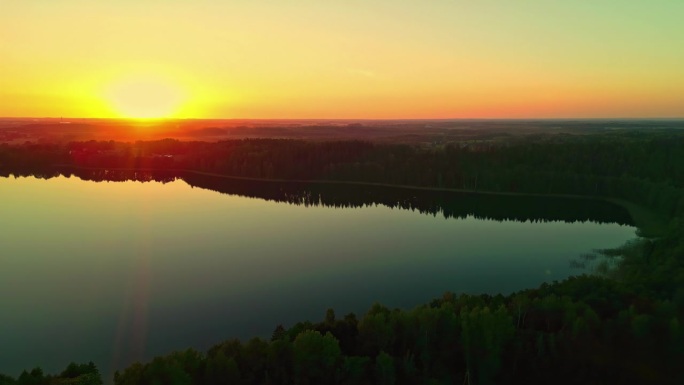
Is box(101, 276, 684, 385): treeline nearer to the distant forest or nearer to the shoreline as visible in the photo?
the distant forest

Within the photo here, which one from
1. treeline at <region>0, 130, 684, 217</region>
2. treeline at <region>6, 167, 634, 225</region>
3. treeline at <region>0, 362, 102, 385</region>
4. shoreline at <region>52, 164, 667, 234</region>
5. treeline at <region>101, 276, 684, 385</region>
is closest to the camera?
treeline at <region>0, 362, 102, 385</region>

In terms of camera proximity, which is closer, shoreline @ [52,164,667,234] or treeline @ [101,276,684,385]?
treeline @ [101,276,684,385]

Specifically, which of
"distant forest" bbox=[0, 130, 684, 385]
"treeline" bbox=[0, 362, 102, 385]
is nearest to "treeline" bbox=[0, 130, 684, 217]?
"distant forest" bbox=[0, 130, 684, 385]

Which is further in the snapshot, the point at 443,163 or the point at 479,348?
the point at 443,163

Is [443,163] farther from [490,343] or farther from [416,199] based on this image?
[490,343]

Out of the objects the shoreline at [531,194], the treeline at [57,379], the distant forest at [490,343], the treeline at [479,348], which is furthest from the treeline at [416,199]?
the treeline at [57,379]

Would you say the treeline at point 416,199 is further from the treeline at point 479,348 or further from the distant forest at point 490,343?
the treeline at point 479,348

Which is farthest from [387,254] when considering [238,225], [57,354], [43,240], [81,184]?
[81,184]

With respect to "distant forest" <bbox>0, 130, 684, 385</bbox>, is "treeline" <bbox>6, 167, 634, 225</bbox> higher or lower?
lower

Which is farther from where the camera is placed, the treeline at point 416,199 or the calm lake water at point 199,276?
the treeline at point 416,199

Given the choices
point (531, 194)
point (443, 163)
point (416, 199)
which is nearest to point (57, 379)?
point (416, 199)

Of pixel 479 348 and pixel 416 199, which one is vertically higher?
pixel 479 348
